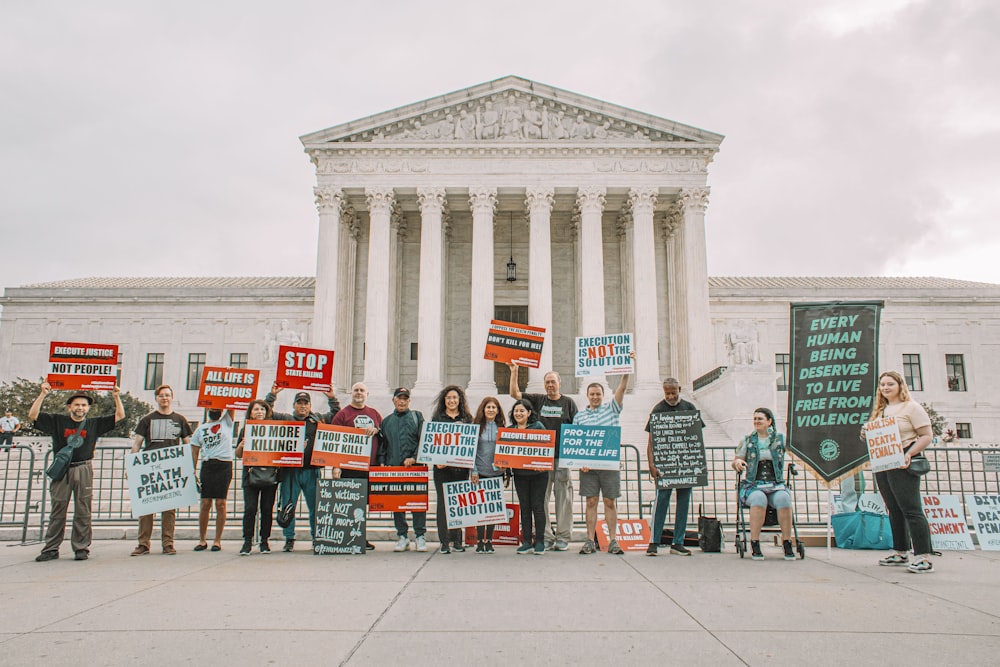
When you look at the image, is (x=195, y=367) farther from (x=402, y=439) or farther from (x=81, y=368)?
(x=402, y=439)

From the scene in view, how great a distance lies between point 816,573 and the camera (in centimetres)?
794

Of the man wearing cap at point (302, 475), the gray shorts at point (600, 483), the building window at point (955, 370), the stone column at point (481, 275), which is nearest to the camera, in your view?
the gray shorts at point (600, 483)

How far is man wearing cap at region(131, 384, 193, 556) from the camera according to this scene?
9.72 metres

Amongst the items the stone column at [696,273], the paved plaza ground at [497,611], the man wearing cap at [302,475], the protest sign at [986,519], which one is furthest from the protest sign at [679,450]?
the stone column at [696,273]

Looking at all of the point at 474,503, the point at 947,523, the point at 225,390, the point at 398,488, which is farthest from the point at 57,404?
the point at 947,523

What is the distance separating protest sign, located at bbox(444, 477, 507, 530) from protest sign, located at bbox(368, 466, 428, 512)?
423 mm

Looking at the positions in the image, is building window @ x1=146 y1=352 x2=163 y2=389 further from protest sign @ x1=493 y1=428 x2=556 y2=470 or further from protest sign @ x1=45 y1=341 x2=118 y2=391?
protest sign @ x1=493 y1=428 x2=556 y2=470

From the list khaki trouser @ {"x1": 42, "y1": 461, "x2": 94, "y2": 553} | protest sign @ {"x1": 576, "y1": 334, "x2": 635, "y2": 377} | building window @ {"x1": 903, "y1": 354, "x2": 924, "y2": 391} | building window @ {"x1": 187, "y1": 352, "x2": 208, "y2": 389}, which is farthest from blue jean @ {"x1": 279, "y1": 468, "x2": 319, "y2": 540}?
building window @ {"x1": 903, "y1": 354, "x2": 924, "y2": 391}

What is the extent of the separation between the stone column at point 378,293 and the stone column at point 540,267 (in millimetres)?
5646

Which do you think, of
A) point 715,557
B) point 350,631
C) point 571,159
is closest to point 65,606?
point 350,631

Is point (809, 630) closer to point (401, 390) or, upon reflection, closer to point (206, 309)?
point (401, 390)

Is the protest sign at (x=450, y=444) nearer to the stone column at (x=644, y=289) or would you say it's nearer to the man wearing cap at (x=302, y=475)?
the man wearing cap at (x=302, y=475)

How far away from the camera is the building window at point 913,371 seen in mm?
37875

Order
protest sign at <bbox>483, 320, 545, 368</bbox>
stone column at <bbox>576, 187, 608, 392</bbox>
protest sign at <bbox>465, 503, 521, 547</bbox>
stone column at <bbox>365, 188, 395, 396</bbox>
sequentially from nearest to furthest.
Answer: protest sign at <bbox>465, 503, 521, 547</bbox>, protest sign at <bbox>483, 320, 545, 368</bbox>, stone column at <bbox>365, 188, 395, 396</bbox>, stone column at <bbox>576, 187, 608, 392</bbox>
